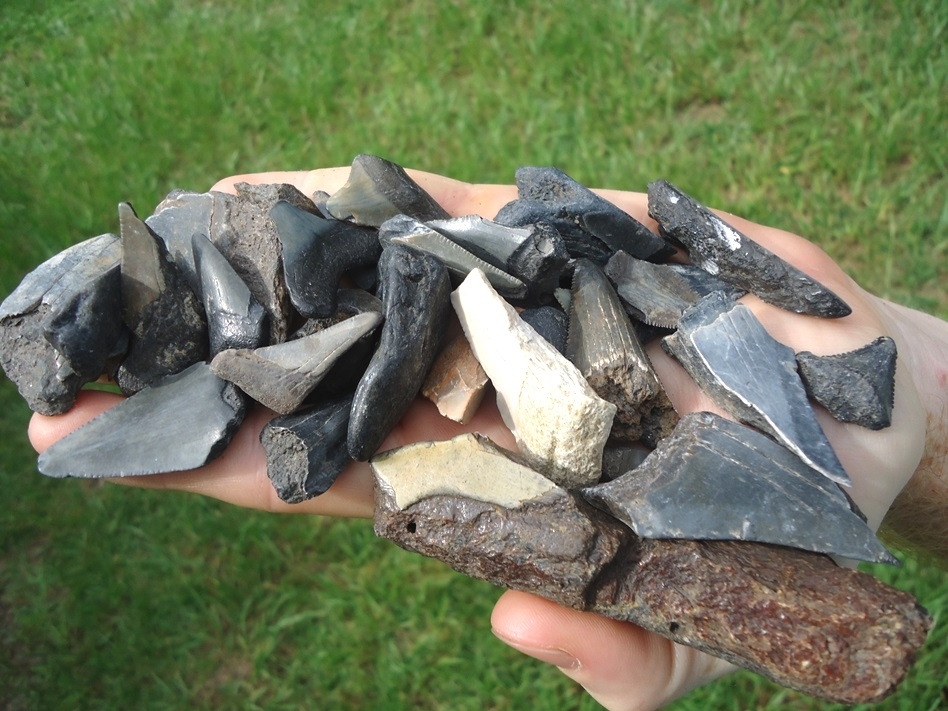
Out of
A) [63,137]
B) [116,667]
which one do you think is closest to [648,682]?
[116,667]

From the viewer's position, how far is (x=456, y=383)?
1.77 metres

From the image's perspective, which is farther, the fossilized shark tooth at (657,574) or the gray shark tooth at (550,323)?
the gray shark tooth at (550,323)

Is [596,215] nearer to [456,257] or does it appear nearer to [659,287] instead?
[659,287]

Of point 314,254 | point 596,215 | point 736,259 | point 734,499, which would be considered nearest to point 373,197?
point 314,254

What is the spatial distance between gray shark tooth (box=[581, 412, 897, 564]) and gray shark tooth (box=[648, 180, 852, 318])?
454 millimetres

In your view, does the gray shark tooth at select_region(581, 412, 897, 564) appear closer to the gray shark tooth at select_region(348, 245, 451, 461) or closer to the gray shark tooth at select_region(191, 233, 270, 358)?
the gray shark tooth at select_region(348, 245, 451, 461)

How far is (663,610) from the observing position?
1471 mm

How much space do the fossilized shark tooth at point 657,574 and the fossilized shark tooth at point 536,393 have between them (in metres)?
0.10

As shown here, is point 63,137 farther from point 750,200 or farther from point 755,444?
point 755,444

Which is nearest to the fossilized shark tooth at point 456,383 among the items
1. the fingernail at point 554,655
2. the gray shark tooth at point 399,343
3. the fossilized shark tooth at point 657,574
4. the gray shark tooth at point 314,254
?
the gray shark tooth at point 399,343

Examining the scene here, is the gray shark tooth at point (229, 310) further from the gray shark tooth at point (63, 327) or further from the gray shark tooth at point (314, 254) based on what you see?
the gray shark tooth at point (63, 327)

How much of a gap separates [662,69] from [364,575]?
7.74ft

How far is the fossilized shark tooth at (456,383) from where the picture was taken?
5.74ft

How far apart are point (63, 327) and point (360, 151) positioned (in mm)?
1868
